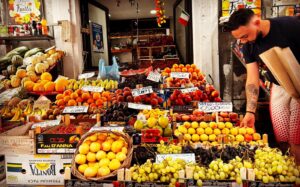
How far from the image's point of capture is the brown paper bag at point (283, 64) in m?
1.37

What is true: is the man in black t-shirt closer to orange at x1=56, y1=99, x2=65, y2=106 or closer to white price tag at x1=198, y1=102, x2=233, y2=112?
white price tag at x1=198, y1=102, x2=233, y2=112

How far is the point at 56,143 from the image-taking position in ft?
8.92

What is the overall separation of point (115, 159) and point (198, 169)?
2.06ft

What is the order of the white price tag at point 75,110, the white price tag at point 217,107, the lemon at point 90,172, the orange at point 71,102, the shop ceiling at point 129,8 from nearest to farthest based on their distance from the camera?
1. the lemon at point 90,172
2. the white price tag at point 217,107
3. the white price tag at point 75,110
4. the orange at point 71,102
5. the shop ceiling at point 129,8

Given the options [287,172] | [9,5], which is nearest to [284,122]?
[287,172]

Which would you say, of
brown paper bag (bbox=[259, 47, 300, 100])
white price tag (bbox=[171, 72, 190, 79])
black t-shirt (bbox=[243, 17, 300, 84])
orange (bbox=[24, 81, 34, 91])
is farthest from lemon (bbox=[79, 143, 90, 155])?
orange (bbox=[24, 81, 34, 91])

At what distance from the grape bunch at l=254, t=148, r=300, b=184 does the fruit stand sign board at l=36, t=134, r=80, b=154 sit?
1.55 metres

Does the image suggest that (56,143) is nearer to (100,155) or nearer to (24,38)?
(100,155)

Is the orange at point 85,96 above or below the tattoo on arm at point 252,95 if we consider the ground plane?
below

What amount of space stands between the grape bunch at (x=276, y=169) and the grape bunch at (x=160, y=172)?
1.59 feet

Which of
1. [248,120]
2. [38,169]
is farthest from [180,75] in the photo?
[38,169]

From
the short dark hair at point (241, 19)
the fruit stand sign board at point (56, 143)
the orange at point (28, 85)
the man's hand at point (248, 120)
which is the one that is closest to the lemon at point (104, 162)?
the fruit stand sign board at point (56, 143)

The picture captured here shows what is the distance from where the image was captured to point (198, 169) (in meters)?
1.95

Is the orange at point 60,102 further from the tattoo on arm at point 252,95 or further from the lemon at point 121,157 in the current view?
the tattoo on arm at point 252,95
